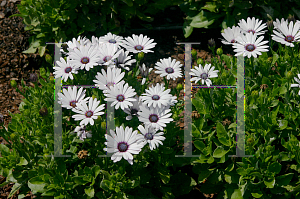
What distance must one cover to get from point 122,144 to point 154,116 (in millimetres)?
298

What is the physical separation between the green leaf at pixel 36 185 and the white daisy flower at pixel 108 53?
102 cm

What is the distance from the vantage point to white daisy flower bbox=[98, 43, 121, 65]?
2613 mm

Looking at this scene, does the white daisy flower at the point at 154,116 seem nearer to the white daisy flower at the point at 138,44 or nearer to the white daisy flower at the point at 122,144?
the white daisy flower at the point at 122,144

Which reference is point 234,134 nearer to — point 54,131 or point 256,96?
point 256,96

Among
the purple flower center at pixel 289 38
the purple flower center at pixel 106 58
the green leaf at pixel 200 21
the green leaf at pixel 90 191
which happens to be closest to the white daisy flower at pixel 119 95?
the purple flower center at pixel 106 58

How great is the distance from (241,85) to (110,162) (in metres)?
1.41

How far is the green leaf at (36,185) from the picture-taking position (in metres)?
2.58

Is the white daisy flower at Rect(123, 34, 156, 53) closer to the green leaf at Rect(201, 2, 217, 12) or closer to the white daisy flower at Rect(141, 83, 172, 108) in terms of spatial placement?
the white daisy flower at Rect(141, 83, 172, 108)

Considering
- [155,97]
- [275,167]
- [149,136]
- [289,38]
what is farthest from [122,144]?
[289,38]

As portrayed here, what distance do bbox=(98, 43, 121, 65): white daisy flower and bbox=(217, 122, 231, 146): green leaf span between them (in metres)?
1.02

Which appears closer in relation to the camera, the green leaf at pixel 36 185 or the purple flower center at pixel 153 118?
the purple flower center at pixel 153 118

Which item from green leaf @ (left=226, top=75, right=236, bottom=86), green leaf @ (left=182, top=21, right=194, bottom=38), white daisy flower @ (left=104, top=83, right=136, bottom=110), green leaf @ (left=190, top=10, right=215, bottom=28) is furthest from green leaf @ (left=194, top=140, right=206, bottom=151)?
green leaf @ (left=190, top=10, right=215, bottom=28)

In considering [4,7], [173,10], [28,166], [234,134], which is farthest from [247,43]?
[4,7]

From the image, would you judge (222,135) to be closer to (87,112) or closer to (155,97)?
(155,97)
